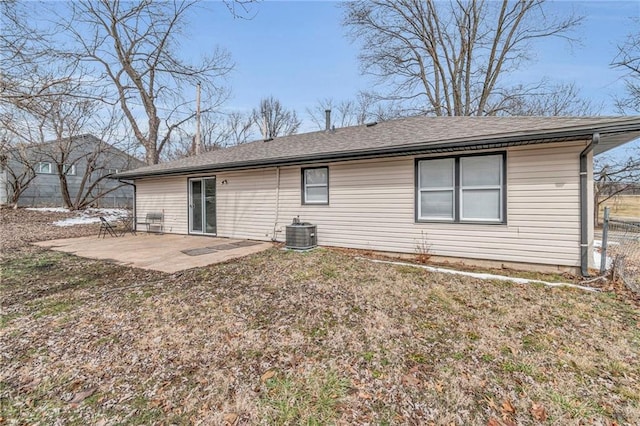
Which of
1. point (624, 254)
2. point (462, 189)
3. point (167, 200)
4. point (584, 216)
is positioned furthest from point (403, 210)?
point (167, 200)

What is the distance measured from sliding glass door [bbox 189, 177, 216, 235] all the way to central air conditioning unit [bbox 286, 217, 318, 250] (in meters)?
3.65

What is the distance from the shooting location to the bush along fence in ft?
16.0

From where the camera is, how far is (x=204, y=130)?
2536cm

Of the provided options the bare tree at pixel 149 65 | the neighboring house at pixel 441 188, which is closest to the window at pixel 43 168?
the bare tree at pixel 149 65

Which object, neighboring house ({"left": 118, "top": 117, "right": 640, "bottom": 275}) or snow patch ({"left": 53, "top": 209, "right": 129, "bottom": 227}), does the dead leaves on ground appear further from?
snow patch ({"left": 53, "top": 209, "right": 129, "bottom": 227})

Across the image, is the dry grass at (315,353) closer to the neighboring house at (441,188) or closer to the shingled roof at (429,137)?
the neighboring house at (441,188)

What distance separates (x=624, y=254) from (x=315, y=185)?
6.38 meters

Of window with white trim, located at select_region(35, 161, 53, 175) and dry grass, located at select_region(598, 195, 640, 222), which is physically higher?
window with white trim, located at select_region(35, 161, 53, 175)

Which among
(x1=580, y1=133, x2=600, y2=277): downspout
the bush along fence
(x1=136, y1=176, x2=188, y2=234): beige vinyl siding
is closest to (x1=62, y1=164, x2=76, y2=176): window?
(x1=136, y1=176, x2=188, y2=234): beige vinyl siding

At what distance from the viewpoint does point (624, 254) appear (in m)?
5.56

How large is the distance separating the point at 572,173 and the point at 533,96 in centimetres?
1444

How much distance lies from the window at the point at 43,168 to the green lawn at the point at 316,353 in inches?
873

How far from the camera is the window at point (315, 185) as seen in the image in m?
7.86

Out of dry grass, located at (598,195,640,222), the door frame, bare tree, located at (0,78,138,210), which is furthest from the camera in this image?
dry grass, located at (598,195,640,222)
